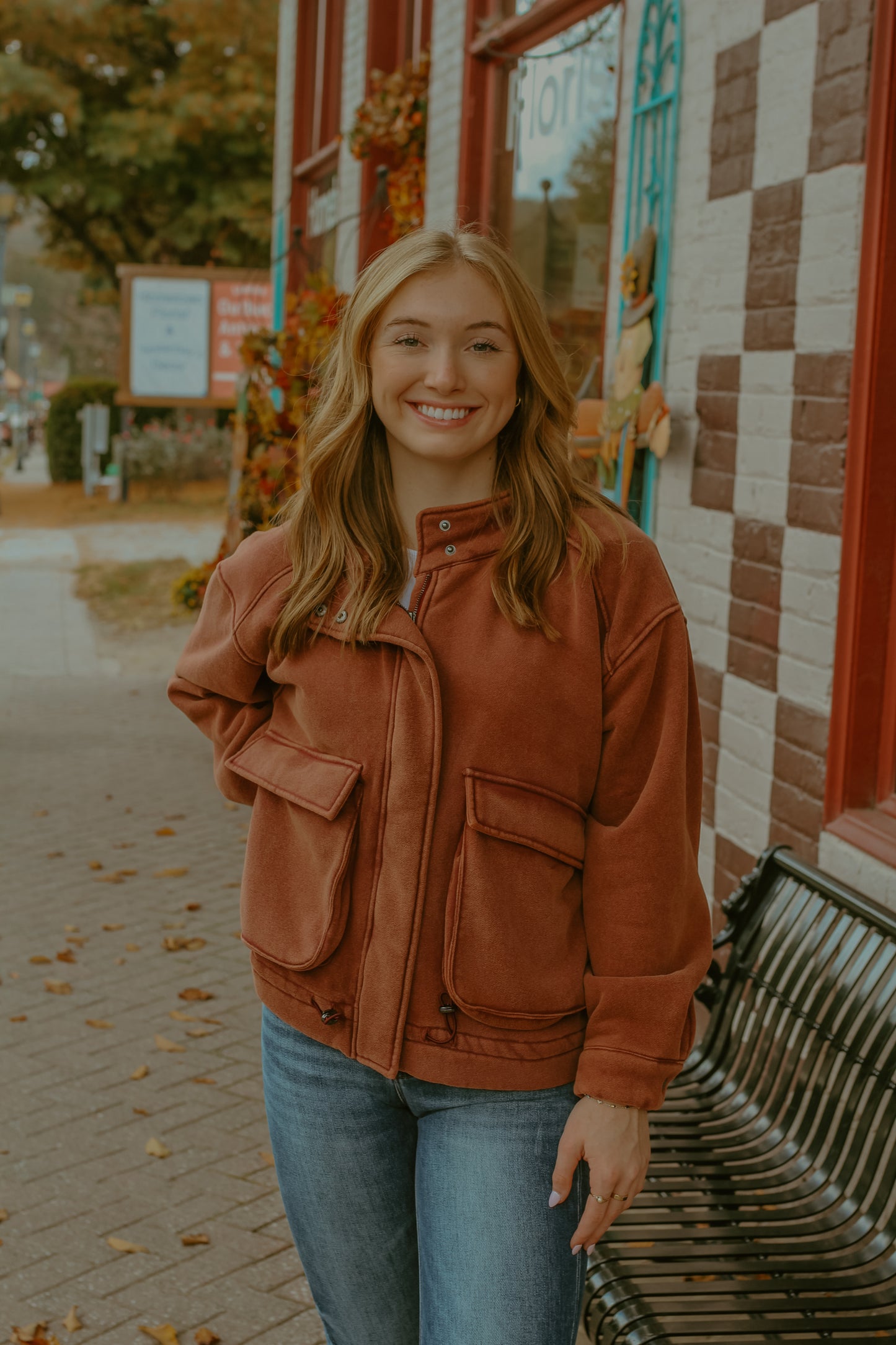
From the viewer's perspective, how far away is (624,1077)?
192cm

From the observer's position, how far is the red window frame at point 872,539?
138 inches

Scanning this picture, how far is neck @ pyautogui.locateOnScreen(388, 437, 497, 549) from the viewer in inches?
84.0

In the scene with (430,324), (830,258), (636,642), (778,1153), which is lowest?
(778,1153)

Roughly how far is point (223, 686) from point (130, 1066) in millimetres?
2799

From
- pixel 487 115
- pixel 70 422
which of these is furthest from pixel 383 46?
pixel 70 422

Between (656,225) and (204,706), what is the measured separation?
130 inches

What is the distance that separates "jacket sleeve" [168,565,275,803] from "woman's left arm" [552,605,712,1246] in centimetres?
55

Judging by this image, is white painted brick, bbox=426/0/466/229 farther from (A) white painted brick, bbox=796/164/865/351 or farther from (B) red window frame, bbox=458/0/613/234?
(A) white painted brick, bbox=796/164/865/351

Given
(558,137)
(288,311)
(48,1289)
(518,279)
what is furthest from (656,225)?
Answer: (288,311)

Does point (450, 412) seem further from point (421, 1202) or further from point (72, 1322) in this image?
point (72, 1322)

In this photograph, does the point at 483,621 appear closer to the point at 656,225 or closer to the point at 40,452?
the point at 656,225

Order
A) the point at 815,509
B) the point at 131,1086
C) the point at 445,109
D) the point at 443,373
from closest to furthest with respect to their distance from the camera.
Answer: the point at 443,373, the point at 815,509, the point at 131,1086, the point at 445,109

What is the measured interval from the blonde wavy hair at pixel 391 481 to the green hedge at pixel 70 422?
2858 cm

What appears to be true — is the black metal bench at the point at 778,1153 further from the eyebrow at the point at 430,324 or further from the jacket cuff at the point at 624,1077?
the eyebrow at the point at 430,324
